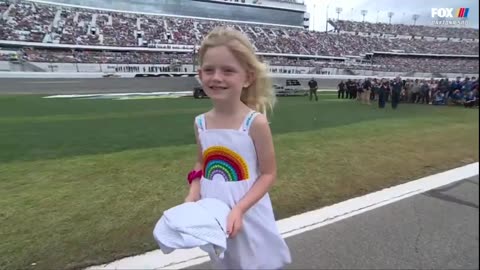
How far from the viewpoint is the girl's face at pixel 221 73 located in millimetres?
1574

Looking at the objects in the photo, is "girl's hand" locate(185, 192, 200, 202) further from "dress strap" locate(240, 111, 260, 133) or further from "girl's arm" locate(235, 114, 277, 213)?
"dress strap" locate(240, 111, 260, 133)

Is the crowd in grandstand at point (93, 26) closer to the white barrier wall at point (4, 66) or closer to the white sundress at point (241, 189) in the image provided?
Answer: the white barrier wall at point (4, 66)

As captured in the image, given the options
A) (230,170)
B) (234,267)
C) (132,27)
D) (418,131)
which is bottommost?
(418,131)

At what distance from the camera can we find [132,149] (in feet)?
25.4

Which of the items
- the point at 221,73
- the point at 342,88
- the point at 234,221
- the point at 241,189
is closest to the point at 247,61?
the point at 221,73

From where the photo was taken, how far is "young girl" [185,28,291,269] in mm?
1589

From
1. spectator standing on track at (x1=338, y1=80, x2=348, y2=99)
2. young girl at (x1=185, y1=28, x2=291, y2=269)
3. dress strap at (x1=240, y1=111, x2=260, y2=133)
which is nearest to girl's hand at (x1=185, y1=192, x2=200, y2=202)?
young girl at (x1=185, y1=28, x2=291, y2=269)

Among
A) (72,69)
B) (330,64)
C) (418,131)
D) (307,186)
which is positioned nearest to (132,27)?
(307,186)

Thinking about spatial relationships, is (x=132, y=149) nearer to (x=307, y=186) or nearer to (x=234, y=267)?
(x=307, y=186)

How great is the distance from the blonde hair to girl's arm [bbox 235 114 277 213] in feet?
0.47

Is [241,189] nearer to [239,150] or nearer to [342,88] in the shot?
[239,150]

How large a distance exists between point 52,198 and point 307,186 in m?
3.43

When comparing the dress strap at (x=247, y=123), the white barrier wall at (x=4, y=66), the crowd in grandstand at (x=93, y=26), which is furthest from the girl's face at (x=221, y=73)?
the white barrier wall at (x=4, y=66)

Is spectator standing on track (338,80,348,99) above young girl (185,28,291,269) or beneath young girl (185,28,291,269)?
beneath
